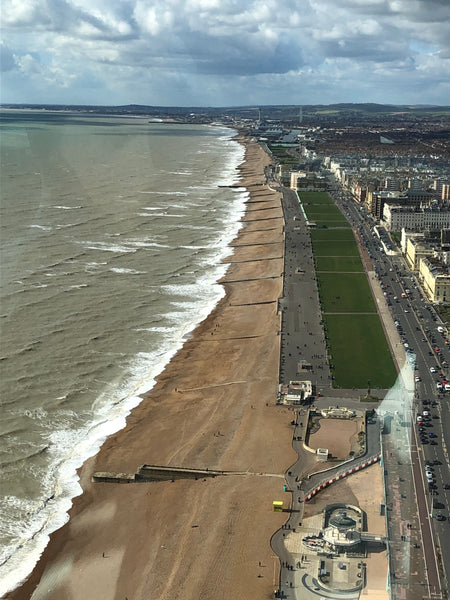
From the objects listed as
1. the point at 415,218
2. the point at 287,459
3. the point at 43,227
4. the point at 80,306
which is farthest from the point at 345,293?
the point at 43,227

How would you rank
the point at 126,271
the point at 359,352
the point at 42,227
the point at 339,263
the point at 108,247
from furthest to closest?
the point at 42,227 < the point at 108,247 < the point at 339,263 < the point at 126,271 < the point at 359,352

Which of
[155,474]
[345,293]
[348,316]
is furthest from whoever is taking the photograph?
[345,293]

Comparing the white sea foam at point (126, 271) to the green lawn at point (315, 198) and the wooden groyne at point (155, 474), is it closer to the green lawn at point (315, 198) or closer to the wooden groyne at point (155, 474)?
the wooden groyne at point (155, 474)

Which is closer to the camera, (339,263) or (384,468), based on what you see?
(384,468)

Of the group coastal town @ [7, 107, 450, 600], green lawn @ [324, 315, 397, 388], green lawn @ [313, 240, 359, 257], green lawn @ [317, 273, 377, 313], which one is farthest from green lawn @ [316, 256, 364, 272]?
green lawn @ [324, 315, 397, 388]

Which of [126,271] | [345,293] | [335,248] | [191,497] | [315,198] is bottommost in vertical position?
[191,497]

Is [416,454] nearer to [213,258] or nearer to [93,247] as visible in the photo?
[213,258]

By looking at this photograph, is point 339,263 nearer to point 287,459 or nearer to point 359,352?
point 359,352
